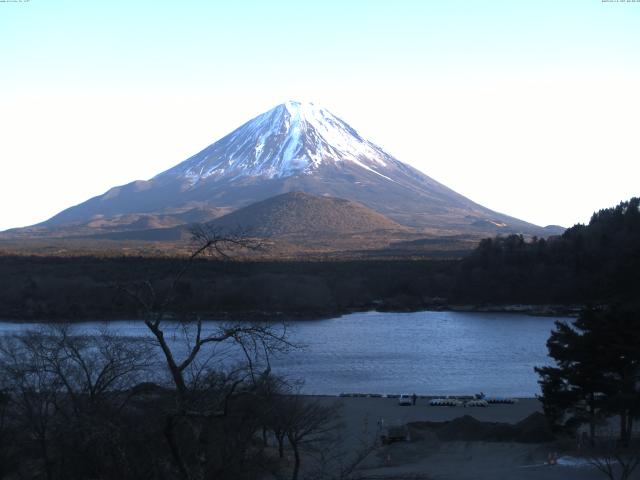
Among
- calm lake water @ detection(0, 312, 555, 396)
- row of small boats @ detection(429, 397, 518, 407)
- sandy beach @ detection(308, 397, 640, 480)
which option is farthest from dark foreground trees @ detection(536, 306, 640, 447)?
calm lake water @ detection(0, 312, 555, 396)

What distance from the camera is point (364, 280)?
4447cm

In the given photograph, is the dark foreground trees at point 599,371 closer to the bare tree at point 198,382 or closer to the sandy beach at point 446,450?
the sandy beach at point 446,450

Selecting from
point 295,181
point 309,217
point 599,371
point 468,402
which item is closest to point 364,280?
point 468,402

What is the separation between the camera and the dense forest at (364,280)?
35438mm

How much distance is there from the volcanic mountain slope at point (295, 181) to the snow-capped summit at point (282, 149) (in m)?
0.13

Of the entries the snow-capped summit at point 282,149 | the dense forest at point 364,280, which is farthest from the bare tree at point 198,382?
the snow-capped summit at point 282,149

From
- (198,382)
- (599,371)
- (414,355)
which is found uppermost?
(198,382)

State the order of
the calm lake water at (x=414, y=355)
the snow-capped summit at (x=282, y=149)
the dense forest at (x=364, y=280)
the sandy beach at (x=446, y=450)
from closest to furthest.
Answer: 1. the sandy beach at (x=446, y=450)
2. the calm lake water at (x=414, y=355)
3. the dense forest at (x=364, y=280)
4. the snow-capped summit at (x=282, y=149)

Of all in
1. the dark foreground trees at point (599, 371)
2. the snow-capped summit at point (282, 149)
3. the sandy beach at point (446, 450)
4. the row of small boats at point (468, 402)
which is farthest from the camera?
the snow-capped summit at point (282, 149)

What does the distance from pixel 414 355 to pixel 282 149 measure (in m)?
89.5

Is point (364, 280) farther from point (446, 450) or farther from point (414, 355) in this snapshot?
point (446, 450)

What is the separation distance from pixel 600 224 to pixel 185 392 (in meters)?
47.8

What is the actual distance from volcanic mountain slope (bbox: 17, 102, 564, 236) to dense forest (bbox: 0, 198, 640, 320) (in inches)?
1474

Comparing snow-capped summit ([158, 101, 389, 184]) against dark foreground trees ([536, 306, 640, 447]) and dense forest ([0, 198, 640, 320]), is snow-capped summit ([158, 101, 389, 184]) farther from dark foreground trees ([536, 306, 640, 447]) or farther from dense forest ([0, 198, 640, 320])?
dark foreground trees ([536, 306, 640, 447])
